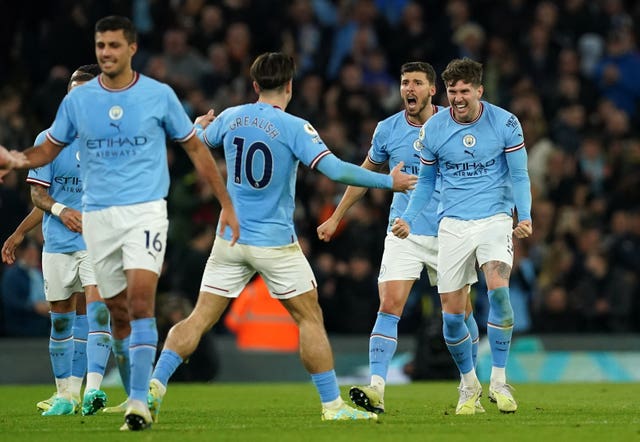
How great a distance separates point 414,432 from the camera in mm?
9484

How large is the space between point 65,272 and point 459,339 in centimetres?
352

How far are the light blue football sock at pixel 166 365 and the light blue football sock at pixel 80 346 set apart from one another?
2.25m

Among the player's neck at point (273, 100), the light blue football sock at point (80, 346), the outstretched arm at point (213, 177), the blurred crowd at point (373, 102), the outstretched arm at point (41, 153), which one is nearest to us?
the outstretched arm at point (213, 177)

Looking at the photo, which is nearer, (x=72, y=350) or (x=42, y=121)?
(x=72, y=350)

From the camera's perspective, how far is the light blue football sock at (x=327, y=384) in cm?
989

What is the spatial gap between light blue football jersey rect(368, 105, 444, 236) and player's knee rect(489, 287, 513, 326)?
3.66 ft

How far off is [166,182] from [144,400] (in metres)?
1.58

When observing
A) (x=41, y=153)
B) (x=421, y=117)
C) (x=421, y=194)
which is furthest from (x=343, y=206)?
(x=41, y=153)

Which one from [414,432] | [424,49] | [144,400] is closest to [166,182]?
[144,400]

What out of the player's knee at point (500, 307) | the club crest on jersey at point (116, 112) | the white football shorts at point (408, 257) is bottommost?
the player's knee at point (500, 307)

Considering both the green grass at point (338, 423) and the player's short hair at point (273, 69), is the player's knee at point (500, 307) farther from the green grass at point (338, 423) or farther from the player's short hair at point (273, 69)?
the player's short hair at point (273, 69)

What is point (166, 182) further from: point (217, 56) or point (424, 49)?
point (424, 49)

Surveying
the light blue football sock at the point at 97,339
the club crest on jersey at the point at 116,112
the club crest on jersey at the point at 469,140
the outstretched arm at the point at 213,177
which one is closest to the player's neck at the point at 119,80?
the club crest on jersey at the point at 116,112

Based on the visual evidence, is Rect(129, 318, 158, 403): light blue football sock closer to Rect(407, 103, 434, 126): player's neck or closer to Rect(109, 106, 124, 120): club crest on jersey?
Rect(109, 106, 124, 120): club crest on jersey
